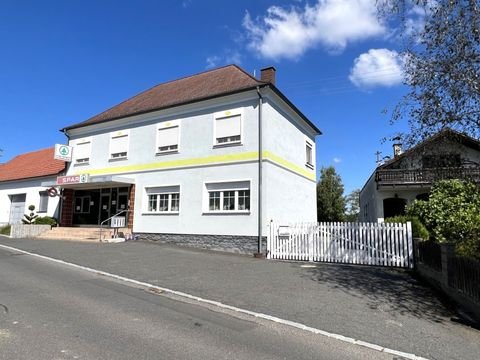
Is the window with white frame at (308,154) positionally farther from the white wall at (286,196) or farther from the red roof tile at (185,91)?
the red roof tile at (185,91)

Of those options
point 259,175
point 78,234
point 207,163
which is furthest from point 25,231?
point 259,175

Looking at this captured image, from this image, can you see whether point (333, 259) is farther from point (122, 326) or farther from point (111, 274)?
point (122, 326)

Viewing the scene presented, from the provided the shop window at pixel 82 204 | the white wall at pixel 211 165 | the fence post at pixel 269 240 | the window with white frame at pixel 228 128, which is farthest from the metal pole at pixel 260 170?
the shop window at pixel 82 204

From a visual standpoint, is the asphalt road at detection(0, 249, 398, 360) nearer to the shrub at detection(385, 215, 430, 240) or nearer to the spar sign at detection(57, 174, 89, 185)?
the shrub at detection(385, 215, 430, 240)

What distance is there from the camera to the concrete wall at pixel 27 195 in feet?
81.8

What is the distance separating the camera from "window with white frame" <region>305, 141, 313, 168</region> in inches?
899

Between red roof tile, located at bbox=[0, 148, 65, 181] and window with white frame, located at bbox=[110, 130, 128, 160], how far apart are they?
562cm

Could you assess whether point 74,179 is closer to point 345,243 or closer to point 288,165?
point 288,165

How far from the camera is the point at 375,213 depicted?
29.8 meters

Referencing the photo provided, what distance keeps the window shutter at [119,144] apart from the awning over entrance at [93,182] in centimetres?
199

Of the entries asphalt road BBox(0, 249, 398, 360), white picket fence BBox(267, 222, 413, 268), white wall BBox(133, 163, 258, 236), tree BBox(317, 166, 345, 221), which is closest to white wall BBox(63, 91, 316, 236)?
white wall BBox(133, 163, 258, 236)

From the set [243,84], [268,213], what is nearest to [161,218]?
[268,213]

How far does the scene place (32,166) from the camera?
29375 mm

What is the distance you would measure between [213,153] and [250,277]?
870 cm
